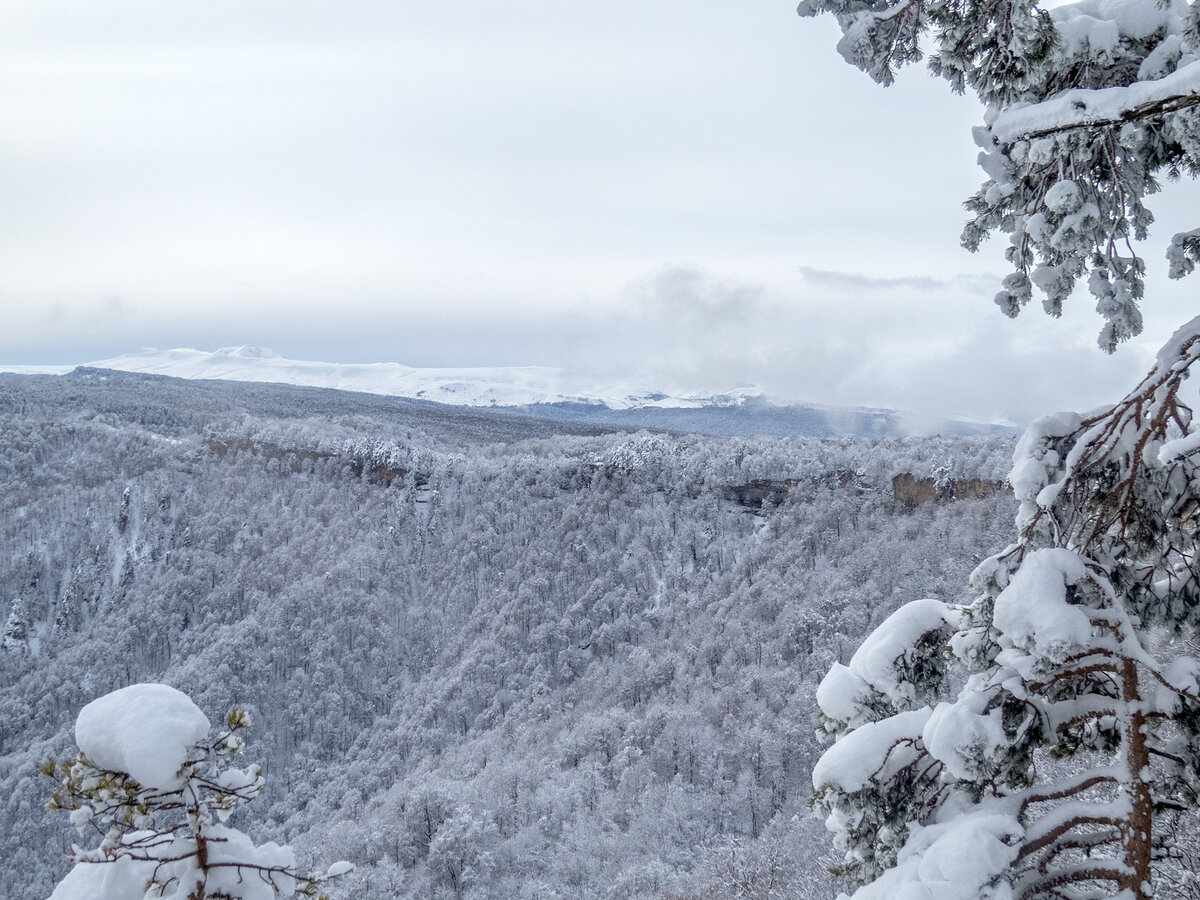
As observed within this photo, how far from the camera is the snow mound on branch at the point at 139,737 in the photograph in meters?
4.01

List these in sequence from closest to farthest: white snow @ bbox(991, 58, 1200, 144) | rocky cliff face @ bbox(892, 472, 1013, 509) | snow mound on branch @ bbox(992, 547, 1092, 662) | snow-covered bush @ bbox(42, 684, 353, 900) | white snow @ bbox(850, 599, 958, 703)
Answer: white snow @ bbox(991, 58, 1200, 144), snow mound on branch @ bbox(992, 547, 1092, 662), snow-covered bush @ bbox(42, 684, 353, 900), white snow @ bbox(850, 599, 958, 703), rocky cliff face @ bbox(892, 472, 1013, 509)

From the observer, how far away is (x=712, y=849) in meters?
34.4

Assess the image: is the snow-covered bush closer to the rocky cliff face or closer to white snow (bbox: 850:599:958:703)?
white snow (bbox: 850:599:958:703)

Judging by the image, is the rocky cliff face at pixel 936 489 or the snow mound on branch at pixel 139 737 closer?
the snow mound on branch at pixel 139 737

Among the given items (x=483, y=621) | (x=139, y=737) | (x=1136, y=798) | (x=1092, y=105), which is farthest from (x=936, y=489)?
(x=139, y=737)

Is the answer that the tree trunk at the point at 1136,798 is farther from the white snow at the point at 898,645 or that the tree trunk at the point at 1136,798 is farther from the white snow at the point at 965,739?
the white snow at the point at 898,645

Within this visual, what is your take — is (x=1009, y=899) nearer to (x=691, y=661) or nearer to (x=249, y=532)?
(x=691, y=661)

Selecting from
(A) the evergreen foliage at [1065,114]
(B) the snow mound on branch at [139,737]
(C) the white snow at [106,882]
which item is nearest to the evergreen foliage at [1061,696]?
(A) the evergreen foliage at [1065,114]

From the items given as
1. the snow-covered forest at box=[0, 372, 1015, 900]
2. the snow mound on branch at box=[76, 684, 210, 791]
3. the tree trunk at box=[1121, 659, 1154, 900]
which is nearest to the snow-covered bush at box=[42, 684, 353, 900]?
the snow mound on branch at box=[76, 684, 210, 791]

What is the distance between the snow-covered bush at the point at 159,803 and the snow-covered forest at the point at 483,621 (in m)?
22.1

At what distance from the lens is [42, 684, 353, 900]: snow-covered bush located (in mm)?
3953

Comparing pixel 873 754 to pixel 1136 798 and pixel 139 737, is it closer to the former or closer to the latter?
pixel 1136 798

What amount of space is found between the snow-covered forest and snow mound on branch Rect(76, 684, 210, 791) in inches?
904

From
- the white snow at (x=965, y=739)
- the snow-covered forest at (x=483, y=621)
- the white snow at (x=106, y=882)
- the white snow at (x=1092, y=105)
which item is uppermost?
the white snow at (x=1092, y=105)
